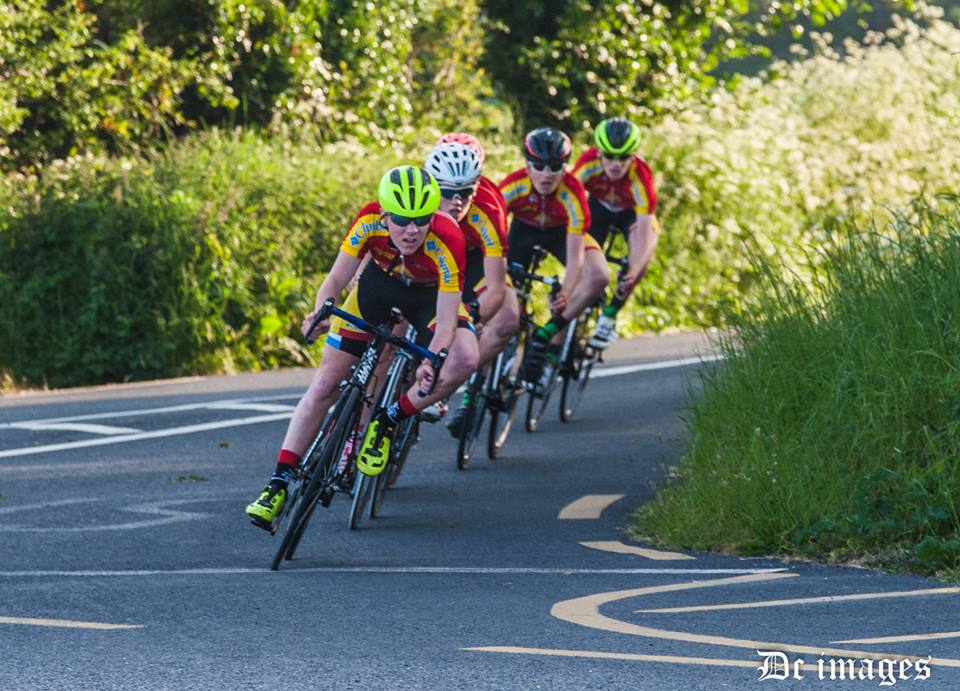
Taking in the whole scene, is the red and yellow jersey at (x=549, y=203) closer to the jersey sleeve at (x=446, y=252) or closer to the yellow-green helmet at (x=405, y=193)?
the jersey sleeve at (x=446, y=252)

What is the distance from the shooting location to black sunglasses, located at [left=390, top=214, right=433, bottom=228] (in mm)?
8383

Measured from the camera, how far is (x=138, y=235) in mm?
16219

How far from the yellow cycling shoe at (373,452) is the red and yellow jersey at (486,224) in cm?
184

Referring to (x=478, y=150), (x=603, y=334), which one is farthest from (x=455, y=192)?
(x=603, y=334)

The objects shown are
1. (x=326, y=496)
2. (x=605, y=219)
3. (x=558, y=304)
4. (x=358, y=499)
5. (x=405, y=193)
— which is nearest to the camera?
(x=405, y=193)

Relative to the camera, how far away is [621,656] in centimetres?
611

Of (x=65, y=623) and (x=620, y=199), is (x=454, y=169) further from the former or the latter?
(x=65, y=623)

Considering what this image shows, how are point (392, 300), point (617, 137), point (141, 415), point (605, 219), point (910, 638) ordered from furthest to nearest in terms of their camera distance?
point (605, 219)
point (141, 415)
point (617, 137)
point (392, 300)
point (910, 638)

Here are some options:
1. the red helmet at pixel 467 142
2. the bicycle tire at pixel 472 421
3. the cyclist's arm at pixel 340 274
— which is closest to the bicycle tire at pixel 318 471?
the cyclist's arm at pixel 340 274

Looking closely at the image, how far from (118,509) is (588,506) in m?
2.63

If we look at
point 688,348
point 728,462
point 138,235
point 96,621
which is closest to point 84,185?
point 138,235

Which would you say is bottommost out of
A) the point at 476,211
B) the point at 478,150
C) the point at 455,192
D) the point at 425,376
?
the point at 425,376

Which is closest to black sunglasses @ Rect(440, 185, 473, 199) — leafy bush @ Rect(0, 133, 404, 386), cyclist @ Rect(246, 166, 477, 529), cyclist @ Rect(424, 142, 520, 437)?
cyclist @ Rect(424, 142, 520, 437)

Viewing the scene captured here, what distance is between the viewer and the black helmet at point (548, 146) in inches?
461
